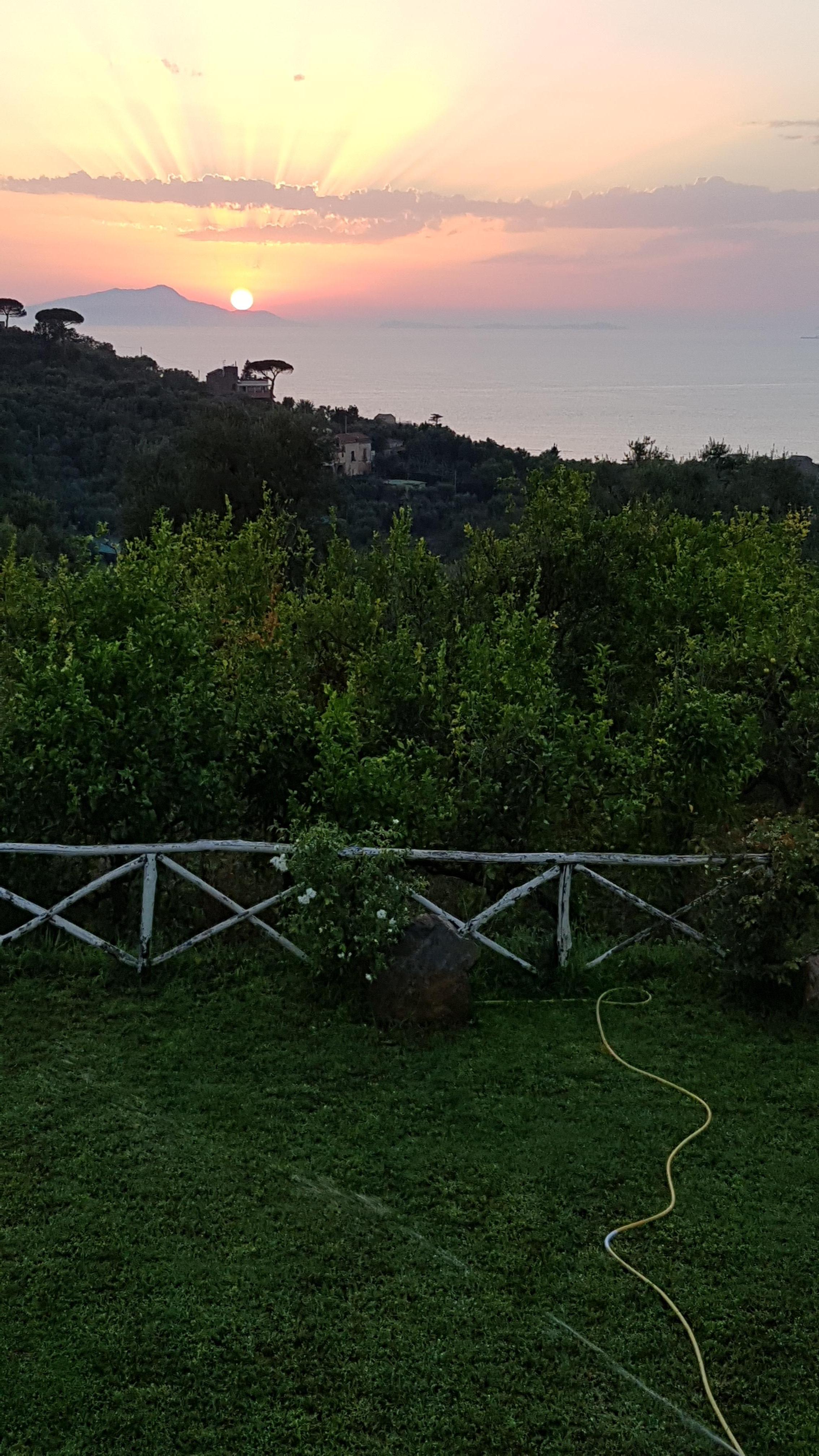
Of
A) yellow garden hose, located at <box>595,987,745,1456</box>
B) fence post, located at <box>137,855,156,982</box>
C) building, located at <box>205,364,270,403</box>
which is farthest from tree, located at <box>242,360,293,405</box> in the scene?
yellow garden hose, located at <box>595,987,745,1456</box>

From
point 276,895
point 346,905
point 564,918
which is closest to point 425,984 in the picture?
point 346,905

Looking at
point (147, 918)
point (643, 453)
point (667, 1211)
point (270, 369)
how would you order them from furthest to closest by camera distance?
1. point (270, 369)
2. point (643, 453)
3. point (147, 918)
4. point (667, 1211)

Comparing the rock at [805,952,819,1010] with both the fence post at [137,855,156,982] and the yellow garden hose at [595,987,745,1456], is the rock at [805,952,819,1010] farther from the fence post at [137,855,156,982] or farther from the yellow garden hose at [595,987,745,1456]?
the fence post at [137,855,156,982]

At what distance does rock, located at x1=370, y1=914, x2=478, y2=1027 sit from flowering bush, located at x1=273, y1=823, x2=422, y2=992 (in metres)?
0.09

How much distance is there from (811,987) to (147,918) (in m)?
4.17

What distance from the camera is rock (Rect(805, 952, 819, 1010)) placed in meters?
6.68

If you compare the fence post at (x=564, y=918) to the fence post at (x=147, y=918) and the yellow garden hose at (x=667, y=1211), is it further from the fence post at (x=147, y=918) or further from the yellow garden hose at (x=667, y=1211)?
the fence post at (x=147, y=918)

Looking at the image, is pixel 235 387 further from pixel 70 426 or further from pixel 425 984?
pixel 425 984

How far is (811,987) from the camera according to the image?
6688 mm

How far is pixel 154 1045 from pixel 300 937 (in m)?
1.21

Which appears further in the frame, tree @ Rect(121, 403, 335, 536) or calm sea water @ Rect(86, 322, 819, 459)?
calm sea water @ Rect(86, 322, 819, 459)

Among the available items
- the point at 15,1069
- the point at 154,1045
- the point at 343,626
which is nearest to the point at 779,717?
the point at 343,626

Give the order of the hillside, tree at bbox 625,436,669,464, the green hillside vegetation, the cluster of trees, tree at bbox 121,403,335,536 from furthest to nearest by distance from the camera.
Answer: the hillside < tree at bbox 625,436,669,464 < tree at bbox 121,403,335,536 < the green hillside vegetation < the cluster of trees

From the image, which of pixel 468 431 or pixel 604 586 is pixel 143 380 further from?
pixel 604 586
